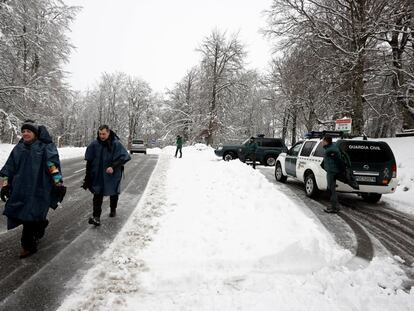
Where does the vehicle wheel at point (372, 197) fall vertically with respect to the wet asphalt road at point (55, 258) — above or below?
above

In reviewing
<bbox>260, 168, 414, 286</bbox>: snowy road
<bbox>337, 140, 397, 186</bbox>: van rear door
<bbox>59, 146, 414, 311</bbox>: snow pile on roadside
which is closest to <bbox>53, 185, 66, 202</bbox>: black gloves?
<bbox>59, 146, 414, 311</bbox>: snow pile on roadside

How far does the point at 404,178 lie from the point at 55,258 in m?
10.8

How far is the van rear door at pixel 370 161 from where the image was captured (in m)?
7.83

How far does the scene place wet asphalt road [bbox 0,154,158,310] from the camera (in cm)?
303

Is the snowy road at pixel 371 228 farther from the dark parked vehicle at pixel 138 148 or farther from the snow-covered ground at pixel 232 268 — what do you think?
the dark parked vehicle at pixel 138 148

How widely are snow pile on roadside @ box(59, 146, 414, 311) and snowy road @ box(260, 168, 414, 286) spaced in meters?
0.37

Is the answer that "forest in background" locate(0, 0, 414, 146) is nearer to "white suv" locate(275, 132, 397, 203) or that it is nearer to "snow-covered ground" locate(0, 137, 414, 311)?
"white suv" locate(275, 132, 397, 203)

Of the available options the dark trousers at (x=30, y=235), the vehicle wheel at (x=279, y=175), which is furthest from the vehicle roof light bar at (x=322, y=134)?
the dark trousers at (x=30, y=235)

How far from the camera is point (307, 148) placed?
956 cm

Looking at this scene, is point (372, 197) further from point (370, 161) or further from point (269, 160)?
point (269, 160)

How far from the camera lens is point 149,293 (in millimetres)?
3156

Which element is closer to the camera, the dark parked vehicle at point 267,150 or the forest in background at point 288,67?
the forest in background at point 288,67

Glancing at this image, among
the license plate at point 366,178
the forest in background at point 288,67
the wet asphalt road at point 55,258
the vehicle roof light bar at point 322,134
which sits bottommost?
the wet asphalt road at point 55,258

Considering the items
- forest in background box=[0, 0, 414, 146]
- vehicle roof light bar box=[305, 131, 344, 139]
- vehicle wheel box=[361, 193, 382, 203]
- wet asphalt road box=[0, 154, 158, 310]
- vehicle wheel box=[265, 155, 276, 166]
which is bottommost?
wet asphalt road box=[0, 154, 158, 310]
